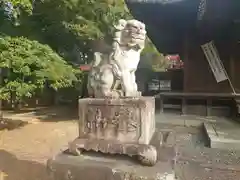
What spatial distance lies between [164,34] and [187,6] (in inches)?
93.2

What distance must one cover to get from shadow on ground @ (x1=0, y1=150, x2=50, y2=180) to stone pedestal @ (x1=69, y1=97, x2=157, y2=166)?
144 cm

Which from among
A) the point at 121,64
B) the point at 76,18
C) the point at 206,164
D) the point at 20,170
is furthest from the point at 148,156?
the point at 76,18

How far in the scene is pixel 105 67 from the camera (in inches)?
106

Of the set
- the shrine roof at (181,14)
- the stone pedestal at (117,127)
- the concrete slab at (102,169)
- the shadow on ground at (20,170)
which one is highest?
the shrine roof at (181,14)

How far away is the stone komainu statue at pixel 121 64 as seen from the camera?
8.59 feet

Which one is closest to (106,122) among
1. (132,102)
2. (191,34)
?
(132,102)

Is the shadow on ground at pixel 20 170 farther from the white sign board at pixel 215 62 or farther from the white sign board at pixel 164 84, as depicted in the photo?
the white sign board at pixel 164 84

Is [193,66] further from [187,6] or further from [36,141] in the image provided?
[36,141]

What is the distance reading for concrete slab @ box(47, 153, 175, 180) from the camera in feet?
7.50

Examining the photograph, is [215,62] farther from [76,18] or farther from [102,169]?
[102,169]

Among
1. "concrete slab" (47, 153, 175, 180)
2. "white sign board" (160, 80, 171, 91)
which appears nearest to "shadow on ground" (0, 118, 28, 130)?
"concrete slab" (47, 153, 175, 180)

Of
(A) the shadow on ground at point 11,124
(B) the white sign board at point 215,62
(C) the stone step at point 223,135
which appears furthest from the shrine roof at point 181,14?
(A) the shadow on ground at point 11,124

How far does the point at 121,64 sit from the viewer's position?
2.62 meters

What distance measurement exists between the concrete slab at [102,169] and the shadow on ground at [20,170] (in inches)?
46.6
